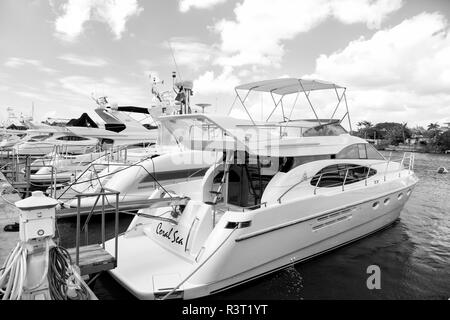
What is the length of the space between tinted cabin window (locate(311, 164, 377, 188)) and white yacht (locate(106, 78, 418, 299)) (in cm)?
3

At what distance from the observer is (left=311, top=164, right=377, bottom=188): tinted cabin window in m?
6.56

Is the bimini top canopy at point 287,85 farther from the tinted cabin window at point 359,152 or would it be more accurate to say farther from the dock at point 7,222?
the dock at point 7,222

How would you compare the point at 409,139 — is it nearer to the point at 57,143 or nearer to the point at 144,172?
the point at 57,143

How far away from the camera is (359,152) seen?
25.7ft

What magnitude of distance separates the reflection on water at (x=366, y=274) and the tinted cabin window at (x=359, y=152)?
192 cm

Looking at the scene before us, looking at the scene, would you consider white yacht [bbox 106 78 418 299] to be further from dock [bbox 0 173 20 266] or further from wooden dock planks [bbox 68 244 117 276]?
dock [bbox 0 173 20 266]

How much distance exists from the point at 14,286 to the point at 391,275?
591 cm

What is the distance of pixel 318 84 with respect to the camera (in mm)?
7133

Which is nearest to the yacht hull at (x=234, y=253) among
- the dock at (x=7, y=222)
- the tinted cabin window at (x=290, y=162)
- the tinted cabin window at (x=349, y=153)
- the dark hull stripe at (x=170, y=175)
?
the tinted cabin window at (x=290, y=162)

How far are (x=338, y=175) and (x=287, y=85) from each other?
236 cm

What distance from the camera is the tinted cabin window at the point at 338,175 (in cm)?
656

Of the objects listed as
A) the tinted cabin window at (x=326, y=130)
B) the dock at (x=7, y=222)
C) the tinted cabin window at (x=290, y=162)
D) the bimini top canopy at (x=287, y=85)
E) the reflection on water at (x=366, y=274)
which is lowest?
the reflection on water at (x=366, y=274)
